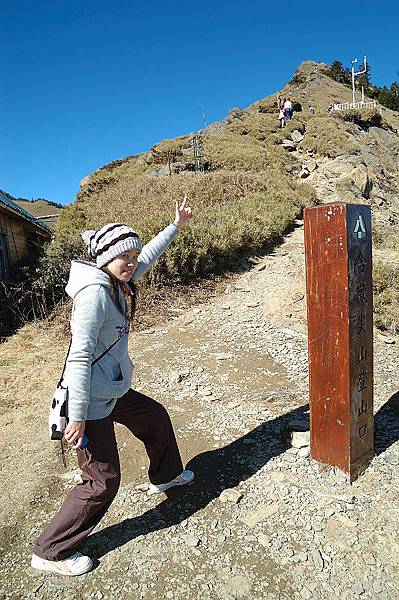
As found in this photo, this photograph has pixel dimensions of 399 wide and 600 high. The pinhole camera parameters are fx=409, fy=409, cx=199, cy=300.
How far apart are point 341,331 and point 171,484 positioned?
1693 mm

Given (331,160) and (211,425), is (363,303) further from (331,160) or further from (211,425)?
(331,160)

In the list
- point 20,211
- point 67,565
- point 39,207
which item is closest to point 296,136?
point 20,211

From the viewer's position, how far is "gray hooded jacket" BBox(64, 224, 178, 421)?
2.11 metres

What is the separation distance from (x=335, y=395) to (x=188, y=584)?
1529mm

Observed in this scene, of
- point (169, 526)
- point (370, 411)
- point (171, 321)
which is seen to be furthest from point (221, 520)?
point (171, 321)

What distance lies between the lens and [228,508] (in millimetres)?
2873

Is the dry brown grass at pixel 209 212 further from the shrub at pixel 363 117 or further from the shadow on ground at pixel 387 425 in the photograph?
the shrub at pixel 363 117

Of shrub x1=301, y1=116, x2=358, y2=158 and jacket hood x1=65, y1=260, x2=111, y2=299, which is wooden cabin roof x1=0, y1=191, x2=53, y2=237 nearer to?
jacket hood x1=65, y1=260, x2=111, y2=299

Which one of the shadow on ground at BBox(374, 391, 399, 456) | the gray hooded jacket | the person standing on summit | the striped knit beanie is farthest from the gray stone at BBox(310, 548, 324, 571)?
the person standing on summit

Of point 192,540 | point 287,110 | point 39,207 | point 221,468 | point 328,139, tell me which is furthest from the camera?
point 39,207

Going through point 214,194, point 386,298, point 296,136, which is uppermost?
point 296,136

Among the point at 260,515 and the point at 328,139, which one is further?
the point at 328,139

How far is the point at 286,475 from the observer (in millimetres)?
3162

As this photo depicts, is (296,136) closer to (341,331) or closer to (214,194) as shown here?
(214,194)
